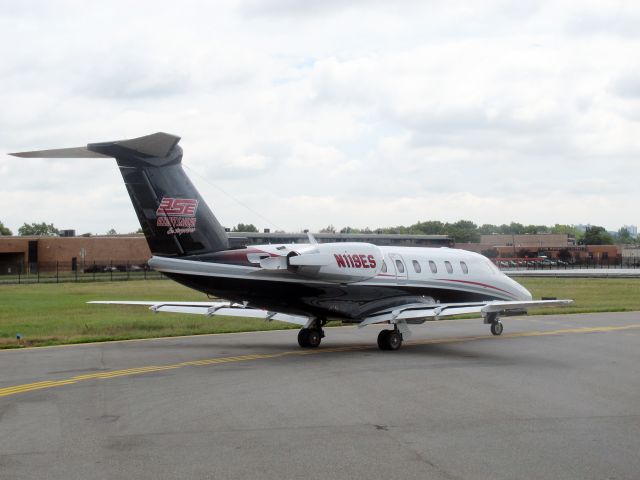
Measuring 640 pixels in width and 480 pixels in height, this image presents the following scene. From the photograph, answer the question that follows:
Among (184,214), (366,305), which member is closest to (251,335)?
(366,305)

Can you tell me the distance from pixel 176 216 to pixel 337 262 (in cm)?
427

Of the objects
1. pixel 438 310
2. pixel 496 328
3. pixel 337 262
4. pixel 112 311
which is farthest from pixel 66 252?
pixel 438 310

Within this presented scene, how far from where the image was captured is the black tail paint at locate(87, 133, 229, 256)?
60.6ft

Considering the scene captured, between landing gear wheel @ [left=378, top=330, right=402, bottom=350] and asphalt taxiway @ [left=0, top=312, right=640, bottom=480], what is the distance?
0.29 meters

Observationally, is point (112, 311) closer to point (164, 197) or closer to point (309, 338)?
point (309, 338)

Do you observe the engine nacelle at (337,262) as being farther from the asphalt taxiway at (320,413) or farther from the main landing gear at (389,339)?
the asphalt taxiway at (320,413)

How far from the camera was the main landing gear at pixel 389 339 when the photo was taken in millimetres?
20609

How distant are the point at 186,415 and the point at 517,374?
24.8ft

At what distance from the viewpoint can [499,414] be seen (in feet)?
38.4

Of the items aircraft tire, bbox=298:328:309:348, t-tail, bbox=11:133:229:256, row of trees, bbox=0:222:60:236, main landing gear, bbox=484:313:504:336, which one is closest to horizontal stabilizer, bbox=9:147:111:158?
t-tail, bbox=11:133:229:256

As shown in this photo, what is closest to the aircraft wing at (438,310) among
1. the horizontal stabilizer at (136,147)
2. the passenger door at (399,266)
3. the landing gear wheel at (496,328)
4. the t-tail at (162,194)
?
the passenger door at (399,266)

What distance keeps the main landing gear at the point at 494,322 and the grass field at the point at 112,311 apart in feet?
25.0

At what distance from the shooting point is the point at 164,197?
1886cm

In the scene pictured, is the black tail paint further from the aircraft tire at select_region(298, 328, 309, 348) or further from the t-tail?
the aircraft tire at select_region(298, 328, 309, 348)
